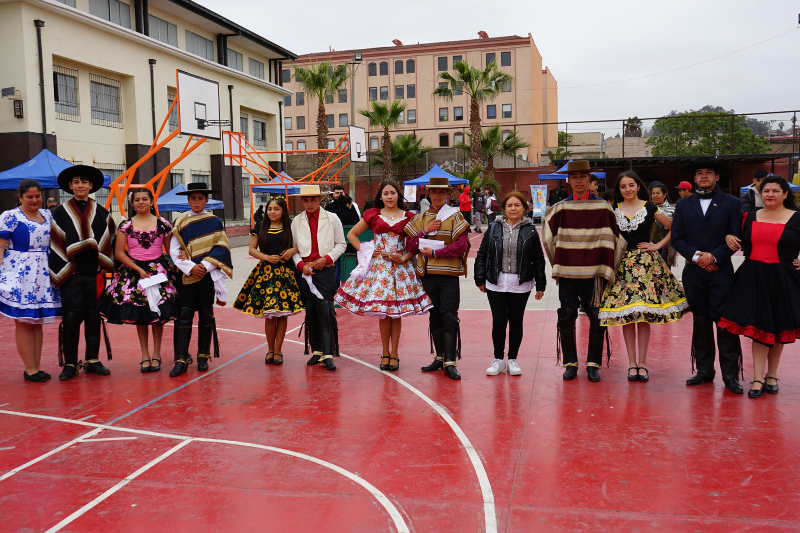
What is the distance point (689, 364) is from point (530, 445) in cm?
318

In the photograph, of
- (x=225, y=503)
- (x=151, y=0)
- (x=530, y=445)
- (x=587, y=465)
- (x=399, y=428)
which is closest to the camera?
(x=225, y=503)

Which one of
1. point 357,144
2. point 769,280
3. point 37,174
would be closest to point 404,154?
point 357,144

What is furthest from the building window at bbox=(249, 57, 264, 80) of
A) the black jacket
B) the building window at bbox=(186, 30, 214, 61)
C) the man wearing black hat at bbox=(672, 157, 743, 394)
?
the man wearing black hat at bbox=(672, 157, 743, 394)

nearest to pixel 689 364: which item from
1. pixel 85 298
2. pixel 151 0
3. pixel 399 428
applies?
pixel 399 428

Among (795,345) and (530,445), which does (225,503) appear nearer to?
(530,445)

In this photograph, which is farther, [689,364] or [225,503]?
[689,364]

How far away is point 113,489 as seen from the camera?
427cm

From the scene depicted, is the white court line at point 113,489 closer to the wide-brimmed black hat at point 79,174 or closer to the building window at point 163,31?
the wide-brimmed black hat at point 79,174

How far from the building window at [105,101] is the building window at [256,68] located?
36.6ft

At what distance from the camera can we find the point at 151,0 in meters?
26.8

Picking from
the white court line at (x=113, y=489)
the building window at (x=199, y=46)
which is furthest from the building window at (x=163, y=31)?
the white court line at (x=113, y=489)

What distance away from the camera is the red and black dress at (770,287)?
584 centimetres

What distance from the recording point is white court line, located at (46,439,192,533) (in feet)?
12.5

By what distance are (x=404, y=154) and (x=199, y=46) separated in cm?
1368
